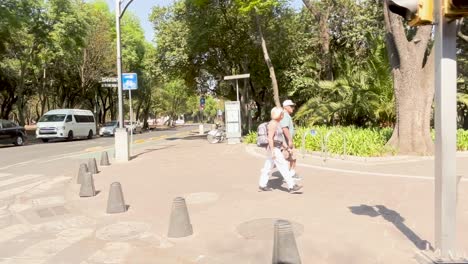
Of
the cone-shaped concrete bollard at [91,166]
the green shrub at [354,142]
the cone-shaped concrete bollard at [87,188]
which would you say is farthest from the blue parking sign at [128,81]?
the cone-shaped concrete bollard at [87,188]

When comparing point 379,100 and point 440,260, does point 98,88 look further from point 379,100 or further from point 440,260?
point 440,260

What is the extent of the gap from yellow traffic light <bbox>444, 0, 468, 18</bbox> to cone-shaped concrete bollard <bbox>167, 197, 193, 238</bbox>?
3718 mm

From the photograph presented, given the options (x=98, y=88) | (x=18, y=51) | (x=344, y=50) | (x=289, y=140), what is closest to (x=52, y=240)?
(x=289, y=140)

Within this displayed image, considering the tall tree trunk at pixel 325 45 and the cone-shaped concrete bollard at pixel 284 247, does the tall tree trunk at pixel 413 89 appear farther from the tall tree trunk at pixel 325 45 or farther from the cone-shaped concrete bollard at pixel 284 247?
the cone-shaped concrete bollard at pixel 284 247

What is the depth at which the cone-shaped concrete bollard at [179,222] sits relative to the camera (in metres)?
5.48

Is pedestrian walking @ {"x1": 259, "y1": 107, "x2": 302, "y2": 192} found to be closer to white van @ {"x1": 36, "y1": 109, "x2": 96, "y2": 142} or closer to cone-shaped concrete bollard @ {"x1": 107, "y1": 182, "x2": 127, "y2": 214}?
cone-shaped concrete bollard @ {"x1": 107, "y1": 182, "x2": 127, "y2": 214}

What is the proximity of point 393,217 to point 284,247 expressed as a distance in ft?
9.28

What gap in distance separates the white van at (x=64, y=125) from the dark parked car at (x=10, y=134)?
327 cm

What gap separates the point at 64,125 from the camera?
1172 inches

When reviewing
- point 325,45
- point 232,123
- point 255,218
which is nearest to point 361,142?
point 255,218

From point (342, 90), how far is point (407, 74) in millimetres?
4858

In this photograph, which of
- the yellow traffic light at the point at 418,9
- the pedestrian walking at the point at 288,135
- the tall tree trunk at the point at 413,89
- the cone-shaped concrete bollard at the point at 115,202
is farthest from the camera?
the tall tree trunk at the point at 413,89

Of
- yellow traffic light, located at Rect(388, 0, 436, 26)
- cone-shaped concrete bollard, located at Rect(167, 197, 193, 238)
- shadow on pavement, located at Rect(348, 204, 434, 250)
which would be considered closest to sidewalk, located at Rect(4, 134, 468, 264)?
shadow on pavement, located at Rect(348, 204, 434, 250)

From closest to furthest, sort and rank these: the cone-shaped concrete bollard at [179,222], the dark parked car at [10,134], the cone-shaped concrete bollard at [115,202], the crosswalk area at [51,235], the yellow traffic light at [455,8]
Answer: the yellow traffic light at [455,8], the crosswalk area at [51,235], the cone-shaped concrete bollard at [179,222], the cone-shaped concrete bollard at [115,202], the dark parked car at [10,134]
